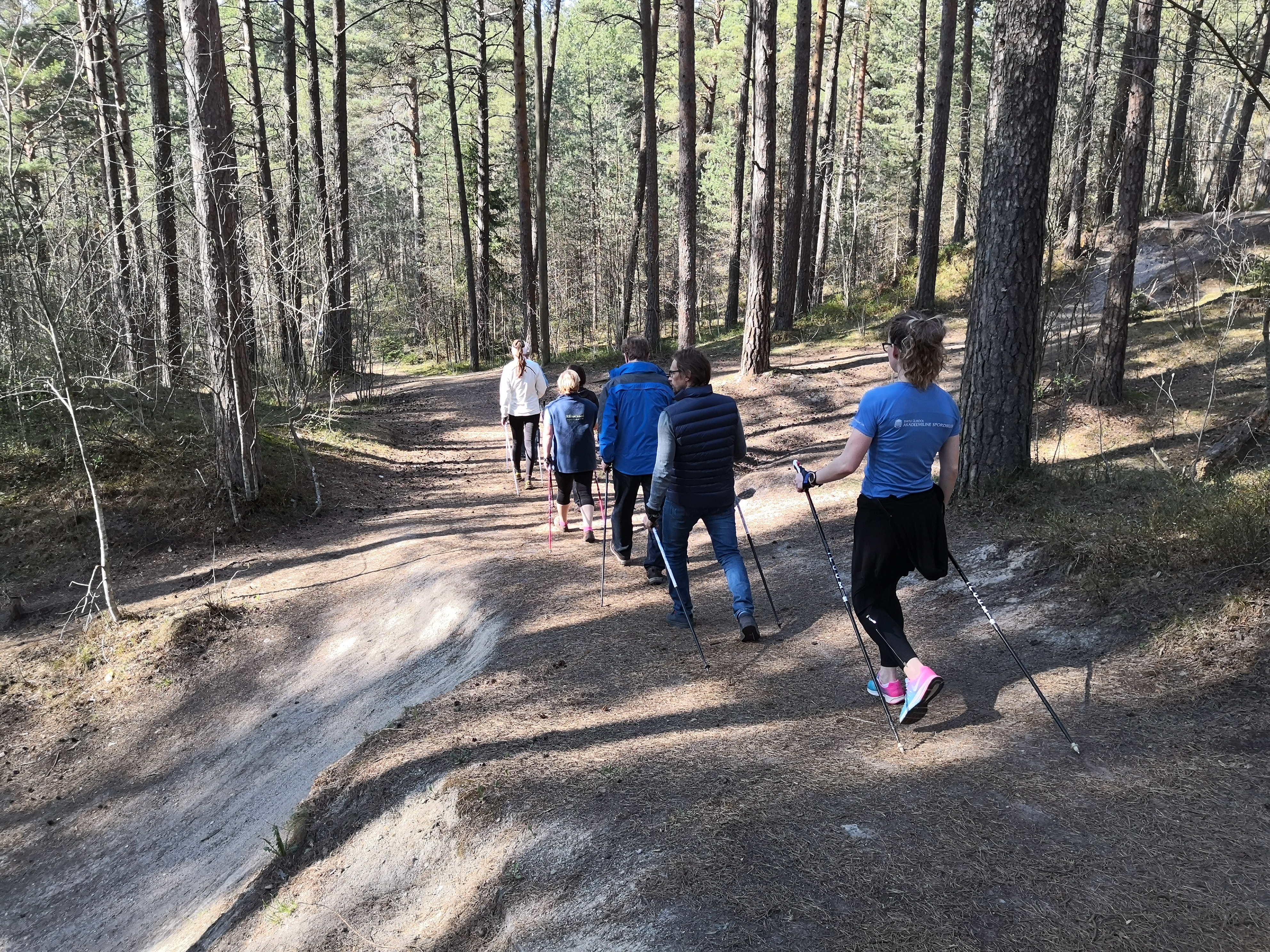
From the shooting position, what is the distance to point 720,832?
348 centimetres

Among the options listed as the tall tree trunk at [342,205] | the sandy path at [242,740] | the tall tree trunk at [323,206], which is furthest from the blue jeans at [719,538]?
the tall tree trunk at [342,205]


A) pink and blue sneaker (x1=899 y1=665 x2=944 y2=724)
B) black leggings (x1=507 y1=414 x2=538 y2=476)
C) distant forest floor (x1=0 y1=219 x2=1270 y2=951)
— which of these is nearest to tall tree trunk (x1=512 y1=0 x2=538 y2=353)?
black leggings (x1=507 y1=414 x2=538 y2=476)

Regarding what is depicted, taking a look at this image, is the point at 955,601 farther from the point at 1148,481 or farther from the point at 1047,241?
the point at 1047,241

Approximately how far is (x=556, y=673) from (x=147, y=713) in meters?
4.30

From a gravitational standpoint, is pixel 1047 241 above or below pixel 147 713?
above

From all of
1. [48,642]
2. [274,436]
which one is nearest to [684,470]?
[48,642]

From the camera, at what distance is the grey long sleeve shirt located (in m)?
5.54

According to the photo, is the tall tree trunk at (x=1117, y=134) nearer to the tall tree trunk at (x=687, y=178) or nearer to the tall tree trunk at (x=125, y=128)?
the tall tree trunk at (x=687, y=178)

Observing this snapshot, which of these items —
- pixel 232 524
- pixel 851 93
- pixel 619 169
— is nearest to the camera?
pixel 232 524

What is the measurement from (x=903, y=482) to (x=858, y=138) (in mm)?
26238

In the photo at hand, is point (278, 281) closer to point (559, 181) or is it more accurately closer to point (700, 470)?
point (700, 470)

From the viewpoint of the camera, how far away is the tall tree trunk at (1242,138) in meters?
4.94

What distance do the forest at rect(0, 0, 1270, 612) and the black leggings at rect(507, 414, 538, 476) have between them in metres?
2.83

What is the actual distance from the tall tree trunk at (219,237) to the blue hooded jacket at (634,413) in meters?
5.29
